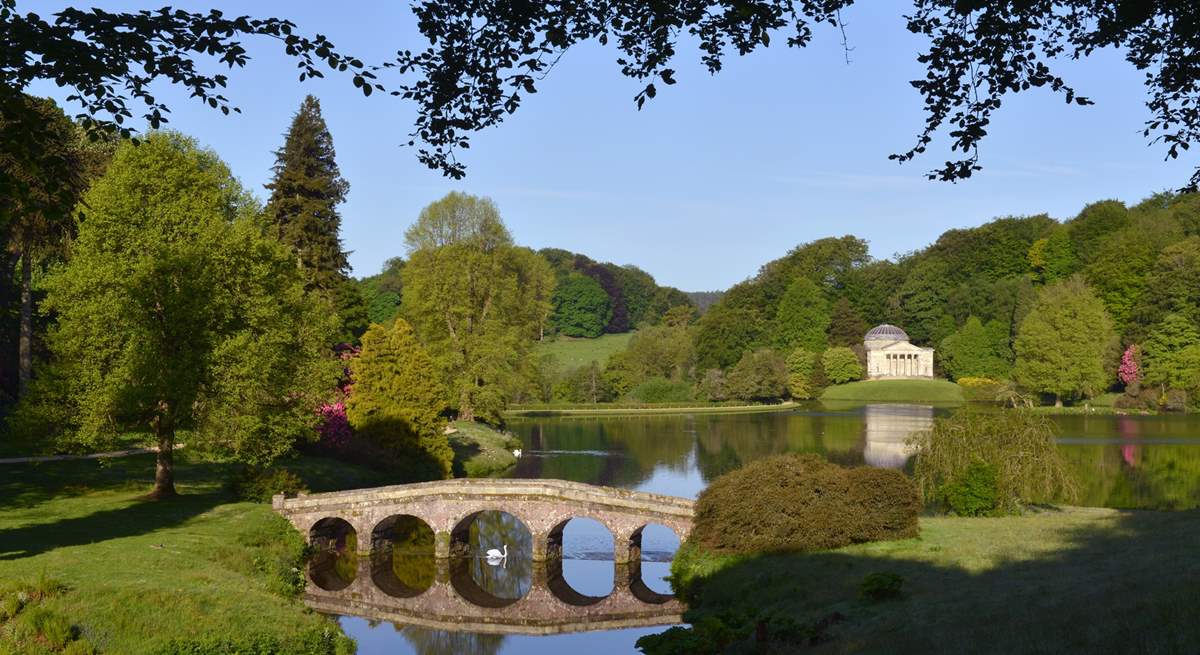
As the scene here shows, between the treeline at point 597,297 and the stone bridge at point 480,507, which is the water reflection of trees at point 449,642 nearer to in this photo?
the stone bridge at point 480,507

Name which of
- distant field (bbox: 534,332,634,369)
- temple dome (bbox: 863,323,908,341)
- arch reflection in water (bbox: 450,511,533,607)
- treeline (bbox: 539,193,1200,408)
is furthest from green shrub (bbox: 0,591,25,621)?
temple dome (bbox: 863,323,908,341)

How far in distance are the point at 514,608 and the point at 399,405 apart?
20.9m

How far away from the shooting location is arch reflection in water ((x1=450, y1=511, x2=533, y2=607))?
109 ft

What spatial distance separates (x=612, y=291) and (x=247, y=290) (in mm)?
146370


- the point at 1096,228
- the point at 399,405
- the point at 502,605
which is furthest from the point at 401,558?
the point at 1096,228

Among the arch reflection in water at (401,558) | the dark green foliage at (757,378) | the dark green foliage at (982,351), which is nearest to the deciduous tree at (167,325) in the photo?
the arch reflection in water at (401,558)

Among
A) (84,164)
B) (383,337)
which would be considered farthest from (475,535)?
(84,164)

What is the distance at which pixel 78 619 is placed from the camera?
21500 millimetres

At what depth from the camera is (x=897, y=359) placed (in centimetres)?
12256

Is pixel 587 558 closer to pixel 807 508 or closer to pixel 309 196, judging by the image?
pixel 807 508

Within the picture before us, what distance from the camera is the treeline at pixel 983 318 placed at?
309 ft

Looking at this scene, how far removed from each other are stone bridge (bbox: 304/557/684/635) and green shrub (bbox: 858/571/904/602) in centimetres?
662

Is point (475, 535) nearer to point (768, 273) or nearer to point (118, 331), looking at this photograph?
point (118, 331)

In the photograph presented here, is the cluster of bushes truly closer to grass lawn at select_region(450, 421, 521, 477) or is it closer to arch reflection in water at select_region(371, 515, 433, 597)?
arch reflection in water at select_region(371, 515, 433, 597)
